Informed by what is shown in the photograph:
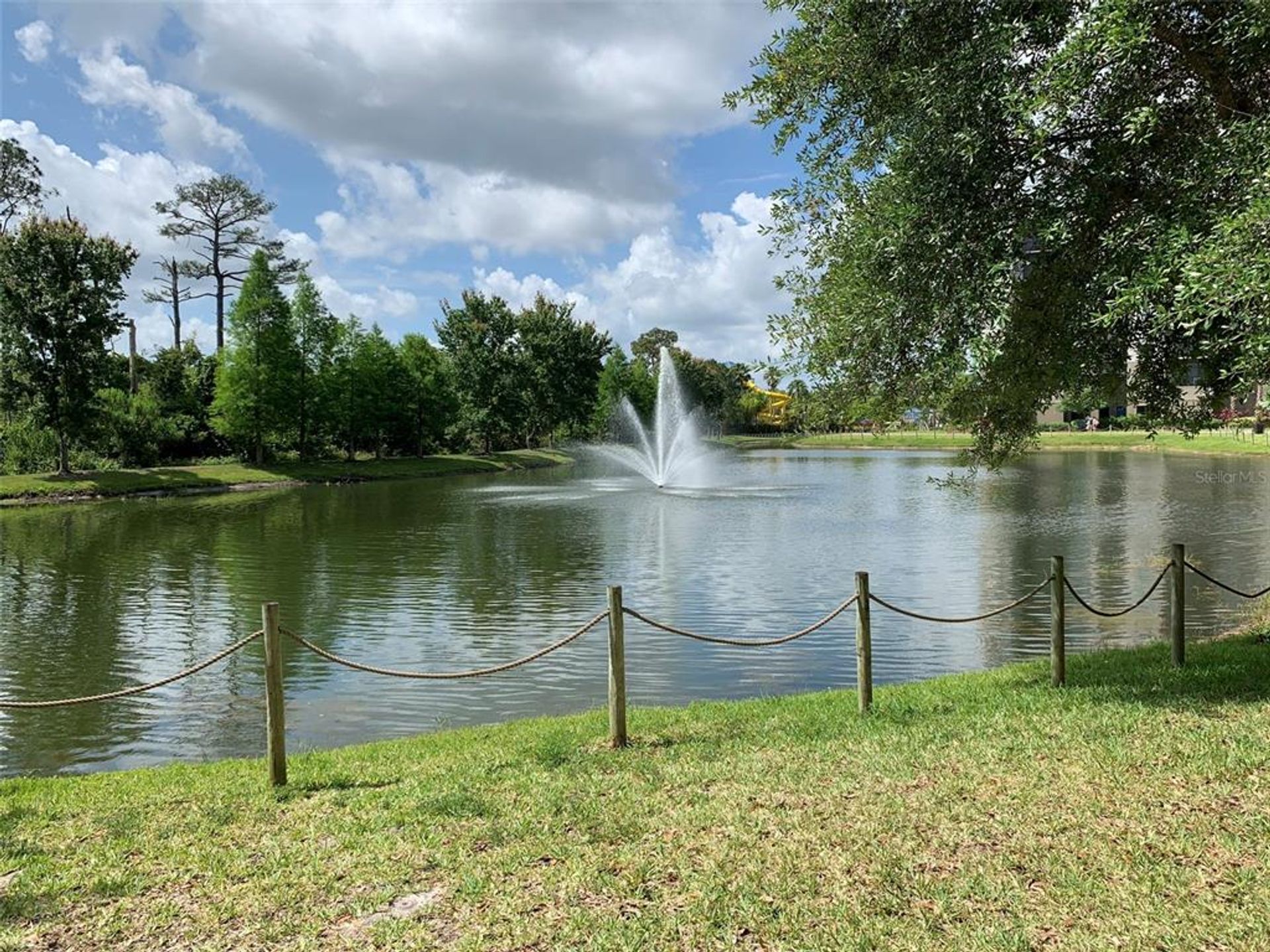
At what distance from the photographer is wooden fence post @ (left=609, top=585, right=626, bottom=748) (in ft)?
26.0

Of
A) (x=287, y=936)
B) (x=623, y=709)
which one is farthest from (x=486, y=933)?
(x=623, y=709)

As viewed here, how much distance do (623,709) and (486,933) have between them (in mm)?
3493

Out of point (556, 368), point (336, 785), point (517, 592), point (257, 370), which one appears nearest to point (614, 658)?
point (336, 785)

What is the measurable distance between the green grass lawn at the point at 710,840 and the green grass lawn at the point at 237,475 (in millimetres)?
37907

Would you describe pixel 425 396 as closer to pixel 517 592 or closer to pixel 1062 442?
pixel 517 592

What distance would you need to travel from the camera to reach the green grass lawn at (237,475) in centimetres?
3994

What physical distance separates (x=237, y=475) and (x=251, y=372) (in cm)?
590

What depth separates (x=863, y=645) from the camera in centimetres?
868

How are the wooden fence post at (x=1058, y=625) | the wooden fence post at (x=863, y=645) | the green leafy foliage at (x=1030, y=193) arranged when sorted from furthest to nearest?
the wooden fence post at (x=1058, y=625), the wooden fence post at (x=863, y=645), the green leafy foliage at (x=1030, y=193)

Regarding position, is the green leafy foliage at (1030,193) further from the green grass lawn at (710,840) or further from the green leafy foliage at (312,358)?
the green leafy foliage at (312,358)

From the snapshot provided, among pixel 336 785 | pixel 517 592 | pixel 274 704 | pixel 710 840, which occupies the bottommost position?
pixel 517 592

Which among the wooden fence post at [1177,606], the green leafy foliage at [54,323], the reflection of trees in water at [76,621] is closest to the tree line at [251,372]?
the green leafy foliage at [54,323]

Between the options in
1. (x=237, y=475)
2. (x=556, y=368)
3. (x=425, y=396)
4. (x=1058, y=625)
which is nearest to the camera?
(x=1058, y=625)

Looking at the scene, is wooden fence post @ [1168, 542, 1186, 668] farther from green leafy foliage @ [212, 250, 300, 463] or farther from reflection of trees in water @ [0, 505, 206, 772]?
green leafy foliage @ [212, 250, 300, 463]
